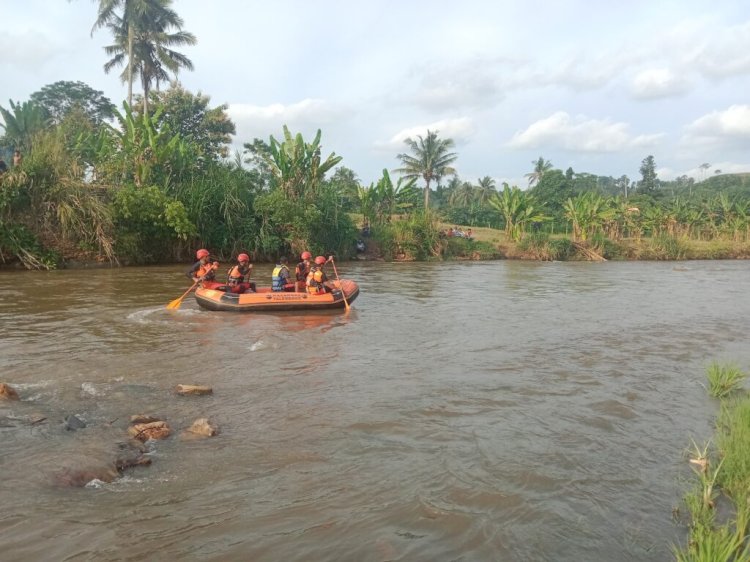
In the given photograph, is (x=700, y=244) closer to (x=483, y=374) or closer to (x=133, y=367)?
(x=483, y=374)

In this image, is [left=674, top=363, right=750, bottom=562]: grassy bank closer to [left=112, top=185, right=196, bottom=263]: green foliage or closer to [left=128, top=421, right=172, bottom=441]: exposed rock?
[left=128, top=421, right=172, bottom=441]: exposed rock

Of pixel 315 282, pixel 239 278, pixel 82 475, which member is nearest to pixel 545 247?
pixel 315 282

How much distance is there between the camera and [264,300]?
10367 mm

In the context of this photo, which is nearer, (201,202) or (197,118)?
(201,202)

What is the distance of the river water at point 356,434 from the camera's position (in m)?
3.19

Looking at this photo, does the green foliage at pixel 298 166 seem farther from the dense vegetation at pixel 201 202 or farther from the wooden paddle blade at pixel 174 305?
the wooden paddle blade at pixel 174 305

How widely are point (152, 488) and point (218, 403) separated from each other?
183cm

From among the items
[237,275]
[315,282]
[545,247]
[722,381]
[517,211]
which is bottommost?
[722,381]

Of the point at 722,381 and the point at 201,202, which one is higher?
the point at 201,202

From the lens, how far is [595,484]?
393 centimetres

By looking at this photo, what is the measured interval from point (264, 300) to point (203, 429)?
19.5 feet

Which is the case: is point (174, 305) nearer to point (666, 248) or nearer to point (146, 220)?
point (146, 220)

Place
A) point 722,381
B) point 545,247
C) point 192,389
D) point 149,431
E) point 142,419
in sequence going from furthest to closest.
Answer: point 545,247 < point 722,381 < point 192,389 < point 142,419 < point 149,431

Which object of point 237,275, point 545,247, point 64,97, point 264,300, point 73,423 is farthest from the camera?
point 64,97
